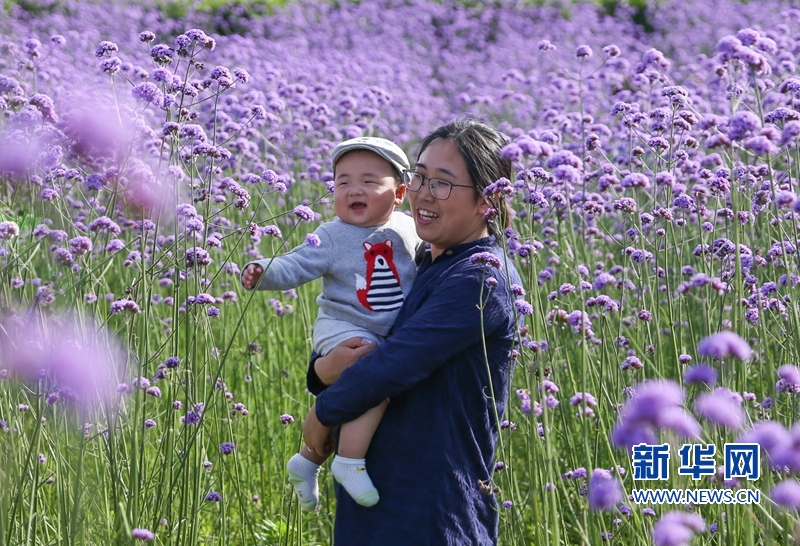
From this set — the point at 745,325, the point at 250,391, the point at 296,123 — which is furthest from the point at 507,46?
the point at 745,325

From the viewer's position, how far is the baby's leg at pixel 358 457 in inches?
104

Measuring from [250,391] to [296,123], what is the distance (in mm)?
2399

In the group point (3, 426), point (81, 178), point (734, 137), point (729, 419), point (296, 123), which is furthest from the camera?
point (296, 123)

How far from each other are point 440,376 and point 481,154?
0.66 m

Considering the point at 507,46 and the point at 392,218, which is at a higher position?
the point at 507,46

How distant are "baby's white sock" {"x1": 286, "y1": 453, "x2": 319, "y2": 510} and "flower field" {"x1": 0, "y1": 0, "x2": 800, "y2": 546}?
0.93 feet

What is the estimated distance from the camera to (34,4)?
14.3m

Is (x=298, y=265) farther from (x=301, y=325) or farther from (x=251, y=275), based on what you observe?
(x=301, y=325)

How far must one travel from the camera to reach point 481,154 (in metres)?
2.78

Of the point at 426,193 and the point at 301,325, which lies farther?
the point at 301,325

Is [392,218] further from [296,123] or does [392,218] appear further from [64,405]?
[296,123]

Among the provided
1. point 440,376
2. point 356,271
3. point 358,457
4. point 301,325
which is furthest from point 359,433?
point 301,325

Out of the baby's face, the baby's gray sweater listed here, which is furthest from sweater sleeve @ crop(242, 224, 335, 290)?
the baby's face

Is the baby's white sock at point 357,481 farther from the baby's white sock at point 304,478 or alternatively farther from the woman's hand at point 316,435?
the baby's white sock at point 304,478
